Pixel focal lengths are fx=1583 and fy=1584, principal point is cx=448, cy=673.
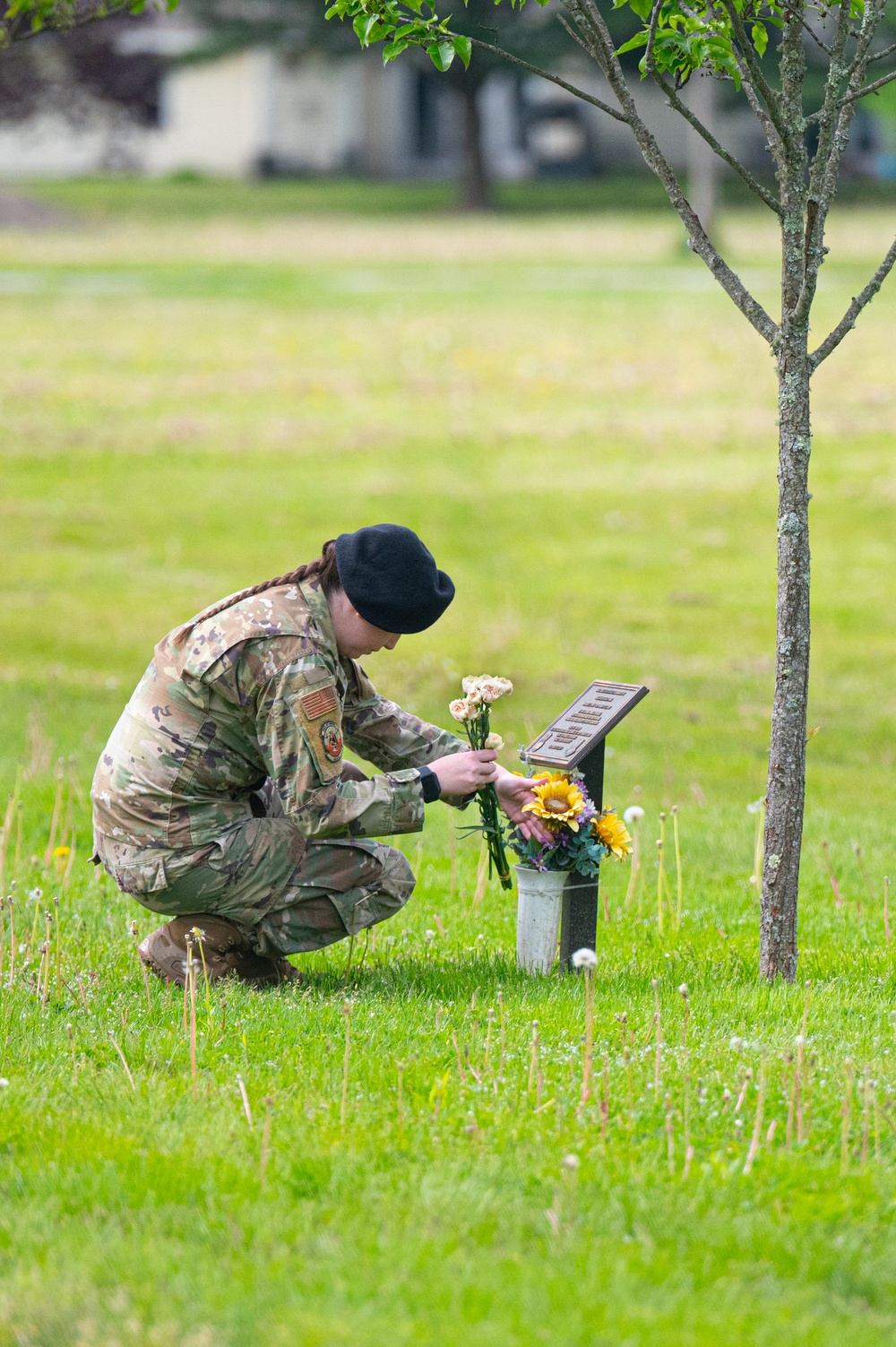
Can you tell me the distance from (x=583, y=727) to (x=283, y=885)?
105cm

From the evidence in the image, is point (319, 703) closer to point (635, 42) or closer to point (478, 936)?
point (478, 936)

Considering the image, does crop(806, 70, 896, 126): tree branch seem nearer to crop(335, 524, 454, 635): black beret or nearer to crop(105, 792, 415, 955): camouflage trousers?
crop(335, 524, 454, 635): black beret

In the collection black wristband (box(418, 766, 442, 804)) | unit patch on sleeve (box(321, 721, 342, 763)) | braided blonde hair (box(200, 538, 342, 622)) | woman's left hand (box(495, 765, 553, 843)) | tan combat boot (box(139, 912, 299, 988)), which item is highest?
braided blonde hair (box(200, 538, 342, 622))

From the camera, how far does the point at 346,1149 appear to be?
12.0 feet

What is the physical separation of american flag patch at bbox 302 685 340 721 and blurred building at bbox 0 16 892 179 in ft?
192

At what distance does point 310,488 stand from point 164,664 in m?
11.9

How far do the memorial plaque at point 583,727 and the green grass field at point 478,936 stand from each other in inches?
28.6

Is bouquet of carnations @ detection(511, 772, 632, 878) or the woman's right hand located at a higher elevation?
the woman's right hand

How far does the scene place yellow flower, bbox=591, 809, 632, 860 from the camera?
495 centimetres

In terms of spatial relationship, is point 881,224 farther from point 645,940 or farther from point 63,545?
point 645,940

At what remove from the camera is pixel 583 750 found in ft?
15.6

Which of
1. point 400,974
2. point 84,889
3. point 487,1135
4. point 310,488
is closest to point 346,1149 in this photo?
point 487,1135

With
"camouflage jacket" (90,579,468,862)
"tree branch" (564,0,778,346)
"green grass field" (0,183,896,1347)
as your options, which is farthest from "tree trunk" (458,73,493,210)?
"camouflage jacket" (90,579,468,862)

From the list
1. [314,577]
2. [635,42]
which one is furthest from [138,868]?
[635,42]
